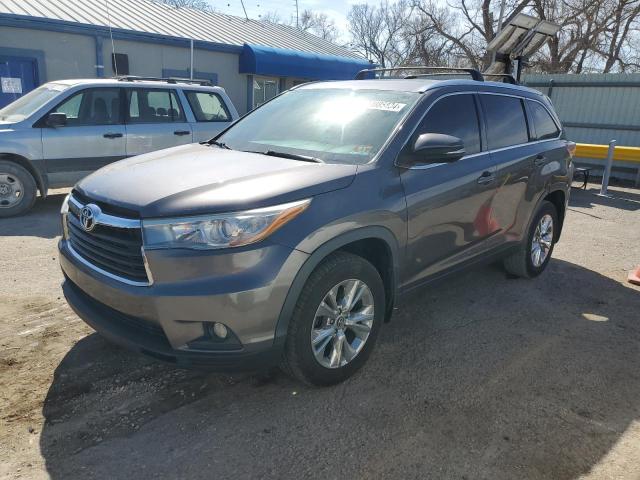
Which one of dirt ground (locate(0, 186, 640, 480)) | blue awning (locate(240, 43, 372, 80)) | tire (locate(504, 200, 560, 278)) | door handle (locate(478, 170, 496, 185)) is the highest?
blue awning (locate(240, 43, 372, 80))

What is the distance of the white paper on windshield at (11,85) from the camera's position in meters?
12.5

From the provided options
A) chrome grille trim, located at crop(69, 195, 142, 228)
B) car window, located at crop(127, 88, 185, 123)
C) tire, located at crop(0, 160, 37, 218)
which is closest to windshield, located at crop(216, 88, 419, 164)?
chrome grille trim, located at crop(69, 195, 142, 228)

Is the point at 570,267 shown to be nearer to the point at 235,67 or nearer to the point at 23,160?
the point at 23,160

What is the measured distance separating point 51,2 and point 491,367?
50.7 feet

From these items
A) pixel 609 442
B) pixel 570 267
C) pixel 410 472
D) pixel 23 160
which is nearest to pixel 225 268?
pixel 410 472

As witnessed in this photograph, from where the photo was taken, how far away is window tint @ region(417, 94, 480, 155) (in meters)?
3.64

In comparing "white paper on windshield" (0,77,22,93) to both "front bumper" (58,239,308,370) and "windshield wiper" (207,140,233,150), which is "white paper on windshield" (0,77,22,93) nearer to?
"windshield wiper" (207,140,233,150)

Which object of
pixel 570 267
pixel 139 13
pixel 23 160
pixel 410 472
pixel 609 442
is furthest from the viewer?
pixel 139 13

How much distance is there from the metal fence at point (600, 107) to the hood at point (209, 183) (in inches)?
459

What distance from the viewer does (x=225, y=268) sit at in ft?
8.21

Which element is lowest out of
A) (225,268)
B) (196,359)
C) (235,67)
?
(196,359)

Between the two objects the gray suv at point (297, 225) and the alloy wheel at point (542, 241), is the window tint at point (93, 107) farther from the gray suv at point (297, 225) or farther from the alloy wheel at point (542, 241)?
the alloy wheel at point (542, 241)

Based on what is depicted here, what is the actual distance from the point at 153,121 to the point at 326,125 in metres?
5.11

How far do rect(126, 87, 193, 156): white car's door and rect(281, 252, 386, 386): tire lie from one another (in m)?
5.68
